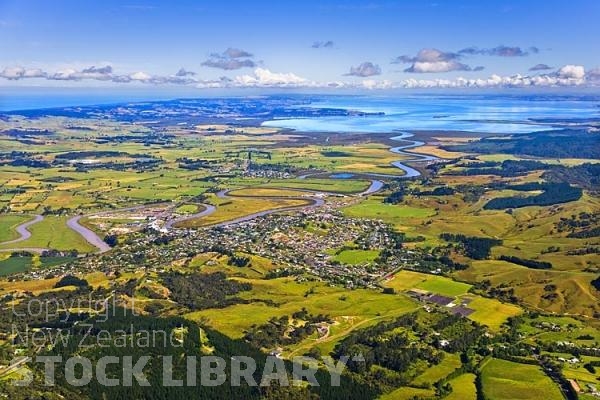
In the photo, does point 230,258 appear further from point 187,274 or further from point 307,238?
point 307,238

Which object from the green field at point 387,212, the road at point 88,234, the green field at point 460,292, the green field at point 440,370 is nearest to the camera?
the green field at point 440,370

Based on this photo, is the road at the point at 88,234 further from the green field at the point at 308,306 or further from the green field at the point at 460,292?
the green field at the point at 460,292

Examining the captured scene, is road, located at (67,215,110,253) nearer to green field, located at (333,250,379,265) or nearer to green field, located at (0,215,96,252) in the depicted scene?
green field, located at (0,215,96,252)

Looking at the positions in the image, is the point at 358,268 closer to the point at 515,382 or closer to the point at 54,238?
the point at 515,382

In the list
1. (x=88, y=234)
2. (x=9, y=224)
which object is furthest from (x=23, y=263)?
(x=9, y=224)

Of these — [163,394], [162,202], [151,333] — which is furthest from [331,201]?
[163,394]

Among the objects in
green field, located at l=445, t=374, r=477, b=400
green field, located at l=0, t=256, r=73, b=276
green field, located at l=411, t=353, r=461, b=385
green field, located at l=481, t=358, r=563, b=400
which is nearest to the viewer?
green field, located at l=445, t=374, r=477, b=400

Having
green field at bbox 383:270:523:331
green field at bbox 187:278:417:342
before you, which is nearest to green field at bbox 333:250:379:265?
green field at bbox 383:270:523:331

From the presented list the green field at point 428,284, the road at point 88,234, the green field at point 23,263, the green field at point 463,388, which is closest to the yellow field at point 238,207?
the road at point 88,234
